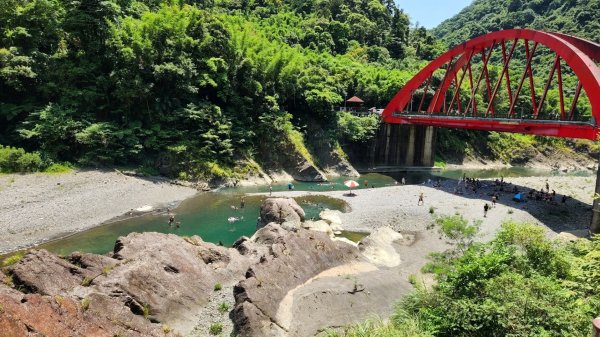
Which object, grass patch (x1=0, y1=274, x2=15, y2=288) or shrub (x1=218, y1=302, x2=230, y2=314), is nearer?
grass patch (x1=0, y1=274, x2=15, y2=288)

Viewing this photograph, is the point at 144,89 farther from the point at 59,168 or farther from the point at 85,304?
the point at 85,304

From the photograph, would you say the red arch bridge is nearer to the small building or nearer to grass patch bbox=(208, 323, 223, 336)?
the small building

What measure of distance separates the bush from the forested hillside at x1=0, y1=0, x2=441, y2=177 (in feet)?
0.50

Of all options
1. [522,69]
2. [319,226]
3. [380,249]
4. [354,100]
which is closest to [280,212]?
[319,226]

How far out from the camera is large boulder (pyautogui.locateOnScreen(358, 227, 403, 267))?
22217 millimetres

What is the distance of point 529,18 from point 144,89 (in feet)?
498

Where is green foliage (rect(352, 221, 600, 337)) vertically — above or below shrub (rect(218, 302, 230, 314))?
above

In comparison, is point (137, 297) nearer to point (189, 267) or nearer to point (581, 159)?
point (189, 267)

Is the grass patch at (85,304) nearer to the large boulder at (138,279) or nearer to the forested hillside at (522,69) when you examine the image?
the large boulder at (138,279)

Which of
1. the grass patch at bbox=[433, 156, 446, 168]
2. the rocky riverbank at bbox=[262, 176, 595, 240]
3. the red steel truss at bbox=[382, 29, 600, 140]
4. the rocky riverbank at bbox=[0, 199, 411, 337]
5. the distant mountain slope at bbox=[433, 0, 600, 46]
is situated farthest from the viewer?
the distant mountain slope at bbox=[433, 0, 600, 46]

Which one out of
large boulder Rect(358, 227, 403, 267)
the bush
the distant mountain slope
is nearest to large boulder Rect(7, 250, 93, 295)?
large boulder Rect(358, 227, 403, 267)

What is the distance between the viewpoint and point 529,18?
143375 millimetres

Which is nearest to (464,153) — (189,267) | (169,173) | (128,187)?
(169,173)

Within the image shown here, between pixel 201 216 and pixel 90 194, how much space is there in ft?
31.2
